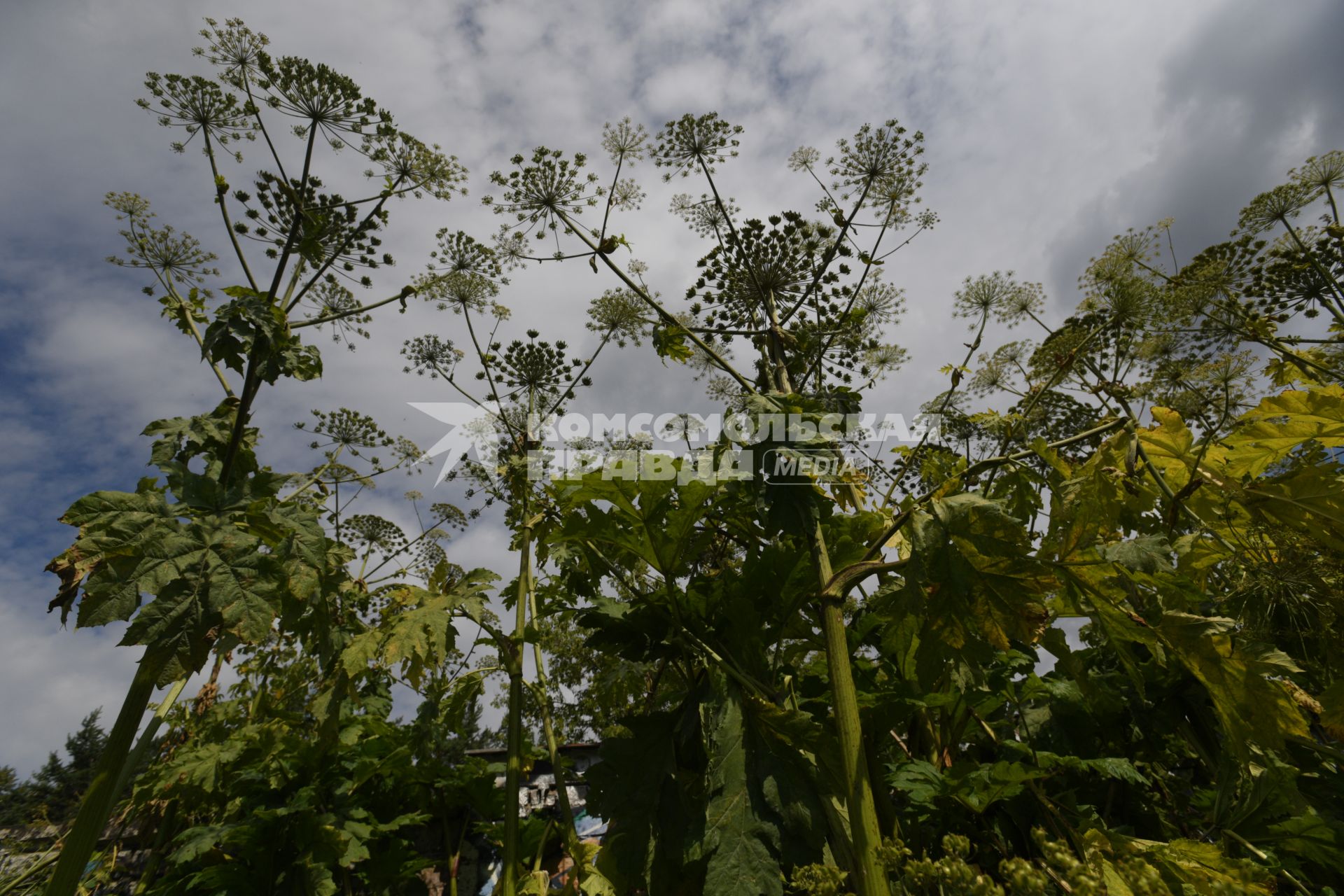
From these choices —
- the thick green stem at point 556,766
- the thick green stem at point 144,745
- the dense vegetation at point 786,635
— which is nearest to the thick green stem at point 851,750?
the dense vegetation at point 786,635

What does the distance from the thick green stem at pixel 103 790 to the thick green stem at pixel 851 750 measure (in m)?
2.64

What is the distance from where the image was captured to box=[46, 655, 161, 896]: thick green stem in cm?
228

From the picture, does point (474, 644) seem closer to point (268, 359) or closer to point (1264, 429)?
point (268, 359)

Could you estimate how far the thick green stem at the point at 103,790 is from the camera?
7.48ft

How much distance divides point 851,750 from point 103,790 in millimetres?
2972

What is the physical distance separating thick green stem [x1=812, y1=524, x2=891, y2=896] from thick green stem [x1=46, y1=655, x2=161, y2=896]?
2.64 m

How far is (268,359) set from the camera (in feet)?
10.0

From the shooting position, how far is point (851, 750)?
1.98m

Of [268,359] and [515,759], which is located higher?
[268,359]

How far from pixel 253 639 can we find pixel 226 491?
3.05 ft

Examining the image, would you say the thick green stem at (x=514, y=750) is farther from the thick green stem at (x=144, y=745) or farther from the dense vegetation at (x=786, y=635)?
the thick green stem at (x=144, y=745)

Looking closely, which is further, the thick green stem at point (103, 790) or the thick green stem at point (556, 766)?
the thick green stem at point (556, 766)

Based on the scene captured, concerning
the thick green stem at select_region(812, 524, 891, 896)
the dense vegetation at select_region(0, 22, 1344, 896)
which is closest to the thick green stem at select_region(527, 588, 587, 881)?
the dense vegetation at select_region(0, 22, 1344, 896)

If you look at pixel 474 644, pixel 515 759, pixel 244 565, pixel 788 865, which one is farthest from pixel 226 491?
pixel 788 865
